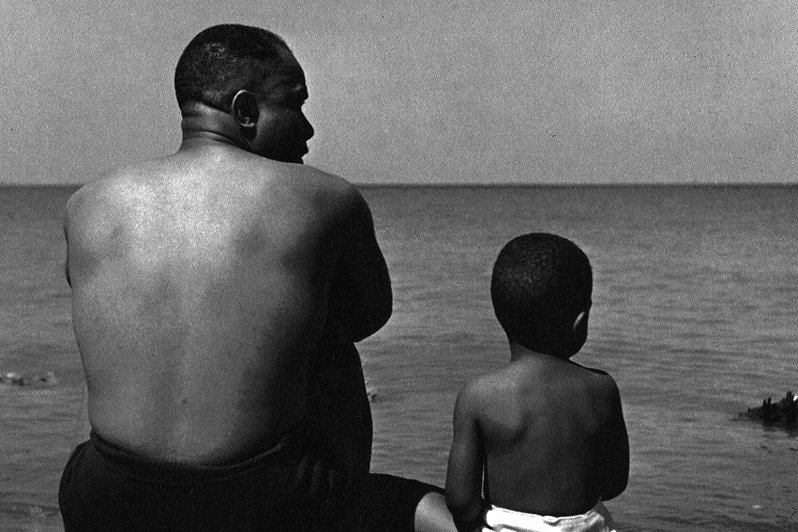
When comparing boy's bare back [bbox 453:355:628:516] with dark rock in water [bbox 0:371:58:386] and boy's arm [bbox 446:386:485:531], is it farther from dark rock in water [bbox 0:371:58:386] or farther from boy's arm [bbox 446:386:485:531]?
dark rock in water [bbox 0:371:58:386]

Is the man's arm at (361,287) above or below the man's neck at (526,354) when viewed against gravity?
above

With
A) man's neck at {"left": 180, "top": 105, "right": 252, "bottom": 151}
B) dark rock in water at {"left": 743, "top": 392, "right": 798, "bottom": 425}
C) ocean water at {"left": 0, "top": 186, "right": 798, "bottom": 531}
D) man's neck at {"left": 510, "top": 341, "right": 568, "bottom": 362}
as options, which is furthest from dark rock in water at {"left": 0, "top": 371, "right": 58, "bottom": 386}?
man's neck at {"left": 180, "top": 105, "right": 252, "bottom": 151}

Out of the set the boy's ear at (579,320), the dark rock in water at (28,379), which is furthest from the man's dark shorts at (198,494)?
the dark rock in water at (28,379)

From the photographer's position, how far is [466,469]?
2.84 meters

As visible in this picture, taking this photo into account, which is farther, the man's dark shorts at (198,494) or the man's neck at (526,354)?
A: the man's neck at (526,354)

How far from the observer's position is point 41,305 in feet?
76.7

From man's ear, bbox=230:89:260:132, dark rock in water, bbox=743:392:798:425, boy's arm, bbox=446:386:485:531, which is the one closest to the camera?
man's ear, bbox=230:89:260:132

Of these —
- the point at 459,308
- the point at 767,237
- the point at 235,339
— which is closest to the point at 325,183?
the point at 235,339

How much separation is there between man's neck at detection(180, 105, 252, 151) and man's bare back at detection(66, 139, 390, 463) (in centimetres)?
6

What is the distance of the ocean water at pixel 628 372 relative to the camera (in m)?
8.63

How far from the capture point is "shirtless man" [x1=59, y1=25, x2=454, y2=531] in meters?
2.34

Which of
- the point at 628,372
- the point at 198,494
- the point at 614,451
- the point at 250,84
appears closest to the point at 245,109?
the point at 250,84

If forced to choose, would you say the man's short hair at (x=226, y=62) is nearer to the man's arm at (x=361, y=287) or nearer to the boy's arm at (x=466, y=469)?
the man's arm at (x=361, y=287)

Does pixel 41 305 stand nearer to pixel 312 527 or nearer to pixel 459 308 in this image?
pixel 459 308
